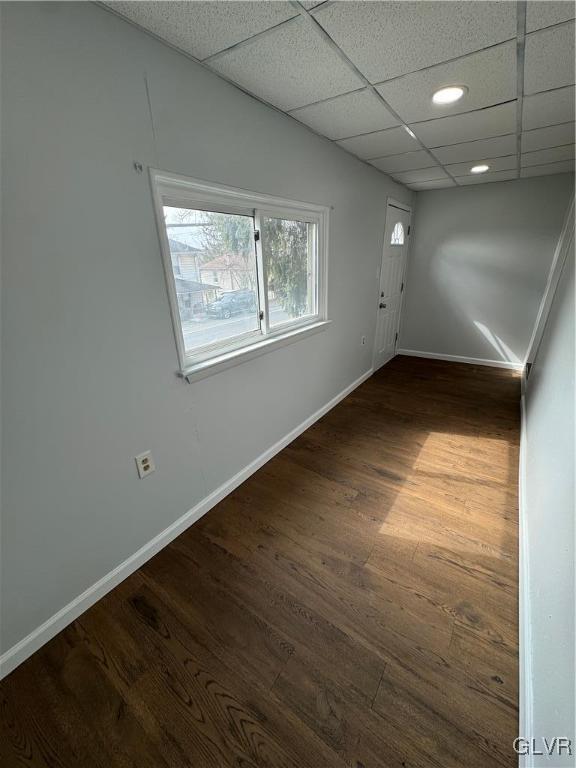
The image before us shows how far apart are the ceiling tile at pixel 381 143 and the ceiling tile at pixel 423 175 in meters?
0.76

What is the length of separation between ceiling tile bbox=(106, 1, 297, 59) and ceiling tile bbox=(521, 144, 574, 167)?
2682mm

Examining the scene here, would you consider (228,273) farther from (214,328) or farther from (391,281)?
(391,281)

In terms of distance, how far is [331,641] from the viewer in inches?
50.3

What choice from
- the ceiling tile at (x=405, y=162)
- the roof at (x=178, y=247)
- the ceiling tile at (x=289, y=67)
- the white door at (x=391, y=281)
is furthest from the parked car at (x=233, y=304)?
the white door at (x=391, y=281)

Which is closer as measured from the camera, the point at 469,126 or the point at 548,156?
the point at 469,126

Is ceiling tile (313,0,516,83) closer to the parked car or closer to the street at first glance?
the parked car

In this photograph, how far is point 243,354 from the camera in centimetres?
189

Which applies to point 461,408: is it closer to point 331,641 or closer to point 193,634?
point 331,641

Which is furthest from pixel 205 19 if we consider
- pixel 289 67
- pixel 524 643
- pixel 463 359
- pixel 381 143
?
pixel 463 359

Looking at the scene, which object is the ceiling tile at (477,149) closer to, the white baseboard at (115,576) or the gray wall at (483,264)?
the gray wall at (483,264)

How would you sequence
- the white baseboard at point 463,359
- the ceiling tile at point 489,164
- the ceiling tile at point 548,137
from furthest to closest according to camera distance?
the white baseboard at point 463,359, the ceiling tile at point 489,164, the ceiling tile at point 548,137

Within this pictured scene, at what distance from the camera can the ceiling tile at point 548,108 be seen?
5.29ft

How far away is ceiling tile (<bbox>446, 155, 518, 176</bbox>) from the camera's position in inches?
108

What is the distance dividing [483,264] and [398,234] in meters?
1.24
